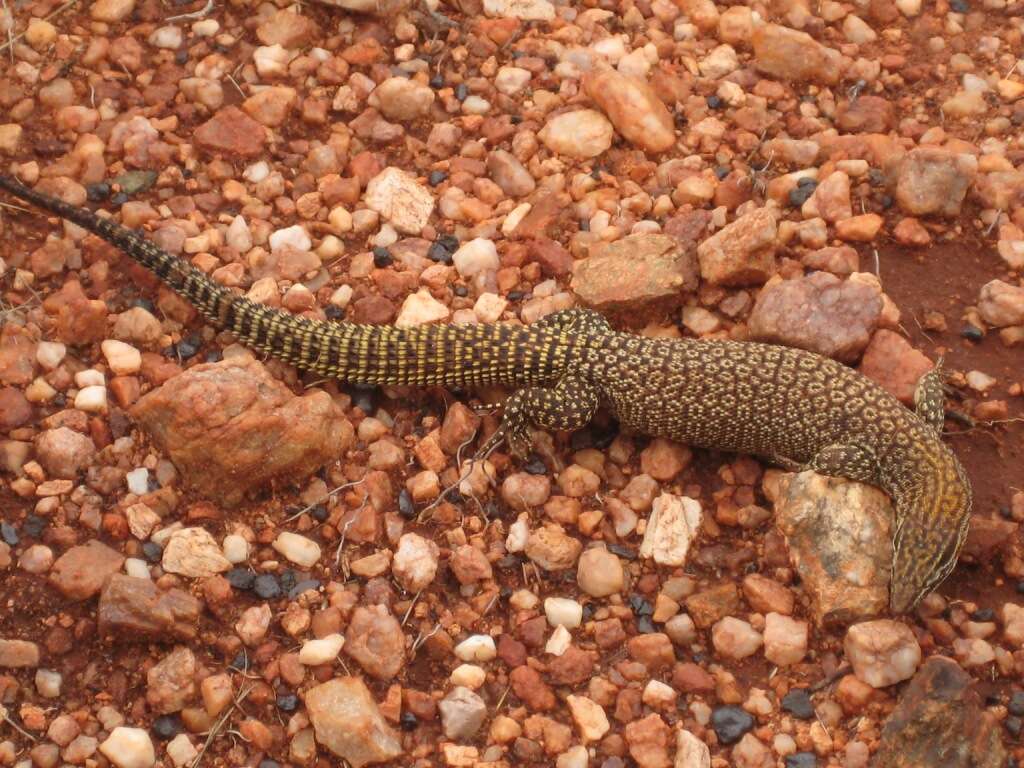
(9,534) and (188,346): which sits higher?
(188,346)

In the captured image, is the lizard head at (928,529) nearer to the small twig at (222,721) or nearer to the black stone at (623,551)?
the black stone at (623,551)

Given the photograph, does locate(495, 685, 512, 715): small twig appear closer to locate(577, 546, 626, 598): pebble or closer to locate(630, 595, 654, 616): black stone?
locate(577, 546, 626, 598): pebble

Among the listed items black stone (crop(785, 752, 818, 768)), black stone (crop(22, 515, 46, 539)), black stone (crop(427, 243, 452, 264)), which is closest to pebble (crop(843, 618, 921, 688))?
black stone (crop(785, 752, 818, 768))

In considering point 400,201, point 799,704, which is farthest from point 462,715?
point 400,201

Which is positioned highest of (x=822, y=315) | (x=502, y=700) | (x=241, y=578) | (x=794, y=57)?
(x=794, y=57)

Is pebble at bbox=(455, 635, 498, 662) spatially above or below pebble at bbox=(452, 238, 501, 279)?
below

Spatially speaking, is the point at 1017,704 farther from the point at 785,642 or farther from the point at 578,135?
the point at 578,135

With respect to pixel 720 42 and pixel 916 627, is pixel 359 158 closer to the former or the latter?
pixel 720 42
